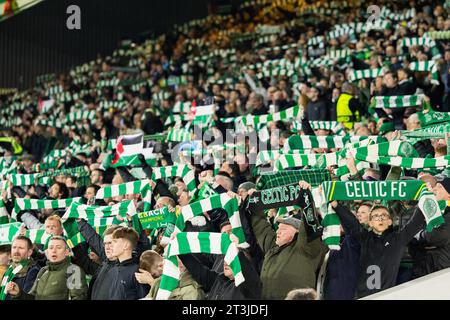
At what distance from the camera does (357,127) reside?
31.8 feet

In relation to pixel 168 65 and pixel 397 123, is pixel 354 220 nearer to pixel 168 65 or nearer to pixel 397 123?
pixel 397 123

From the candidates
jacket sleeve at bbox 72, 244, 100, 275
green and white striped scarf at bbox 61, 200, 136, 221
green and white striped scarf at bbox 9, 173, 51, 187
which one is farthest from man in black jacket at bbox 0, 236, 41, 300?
green and white striped scarf at bbox 9, 173, 51, 187

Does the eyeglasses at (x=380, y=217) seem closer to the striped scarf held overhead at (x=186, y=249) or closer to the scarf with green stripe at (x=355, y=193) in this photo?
the scarf with green stripe at (x=355, y=193)

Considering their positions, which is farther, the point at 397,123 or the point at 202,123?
the point at 202,123

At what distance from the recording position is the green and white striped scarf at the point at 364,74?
501 inches

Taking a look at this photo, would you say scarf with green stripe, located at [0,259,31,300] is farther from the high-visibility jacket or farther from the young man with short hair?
the high-visibility jacket

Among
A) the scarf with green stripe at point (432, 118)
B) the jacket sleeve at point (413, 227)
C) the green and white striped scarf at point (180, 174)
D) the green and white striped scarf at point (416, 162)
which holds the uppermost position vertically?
the scarf with green stripe at point (432, 118)

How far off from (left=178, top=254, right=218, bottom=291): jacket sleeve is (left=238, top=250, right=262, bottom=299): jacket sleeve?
45 cm

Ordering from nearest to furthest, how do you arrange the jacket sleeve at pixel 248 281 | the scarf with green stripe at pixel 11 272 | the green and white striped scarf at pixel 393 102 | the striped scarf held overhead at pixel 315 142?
the jacket sleeve at pixel 248 281 < the scarf with green stripe at pixel 11 272 < the striped scarf held overhead at pixel 315 142 < the green and white striped scarf at pixel 393 102

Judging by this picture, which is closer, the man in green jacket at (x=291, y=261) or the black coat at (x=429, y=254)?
the man in green jacket at (x=291, y=261)

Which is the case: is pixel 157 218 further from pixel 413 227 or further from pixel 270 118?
pixel 270 118

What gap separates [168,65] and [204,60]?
0.87 m

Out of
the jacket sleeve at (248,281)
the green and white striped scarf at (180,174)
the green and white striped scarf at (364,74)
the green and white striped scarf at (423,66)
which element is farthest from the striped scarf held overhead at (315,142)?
the green and white striped scarf at (364,74)
